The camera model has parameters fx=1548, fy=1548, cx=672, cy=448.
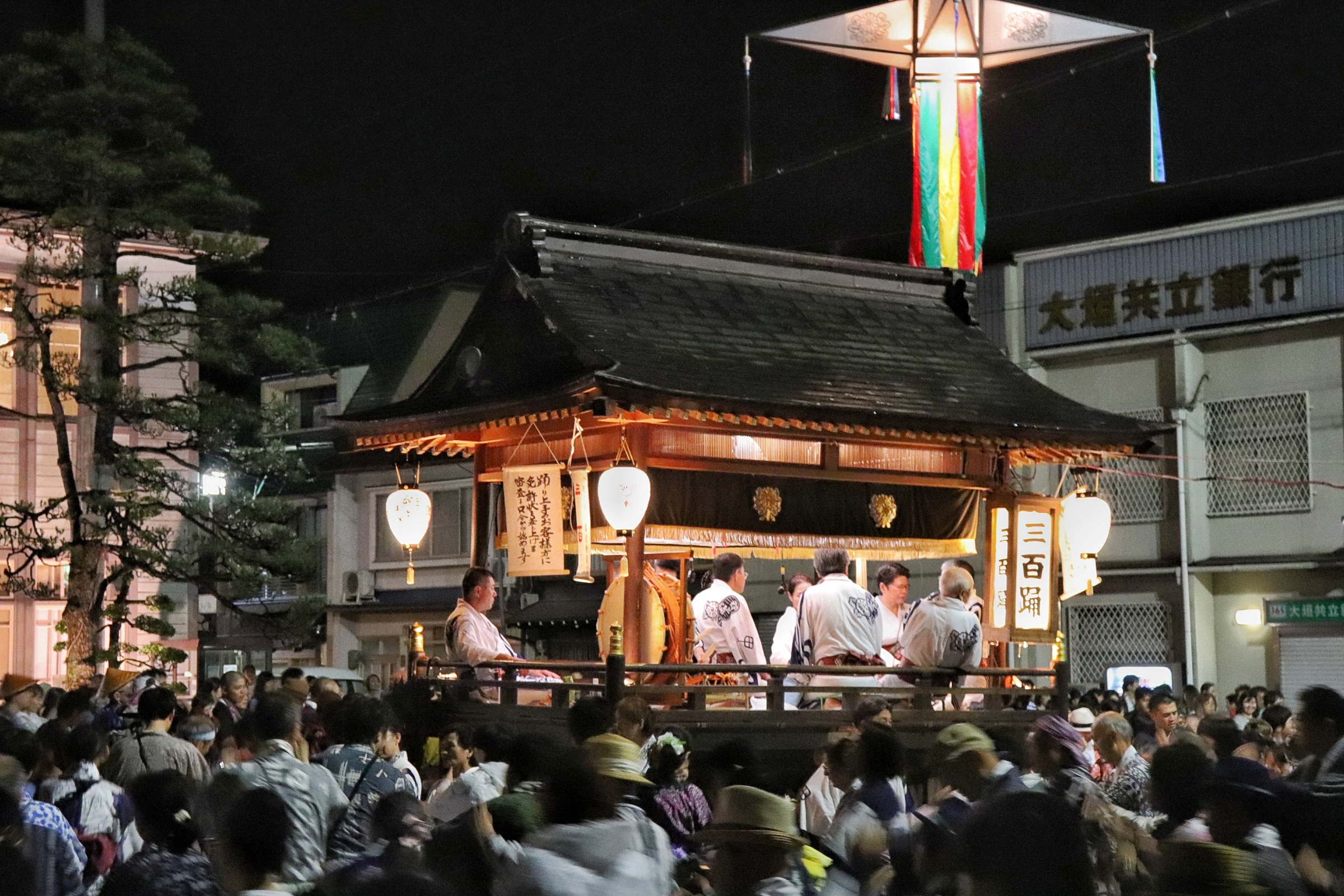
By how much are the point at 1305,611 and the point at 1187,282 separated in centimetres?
607

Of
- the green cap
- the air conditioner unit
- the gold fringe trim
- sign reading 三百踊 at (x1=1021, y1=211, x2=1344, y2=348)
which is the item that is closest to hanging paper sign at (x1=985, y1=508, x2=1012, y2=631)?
the gold fringe trim

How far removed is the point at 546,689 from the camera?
13539mm

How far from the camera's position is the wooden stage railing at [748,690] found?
1237 cm

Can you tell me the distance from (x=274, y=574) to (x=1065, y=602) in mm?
14902

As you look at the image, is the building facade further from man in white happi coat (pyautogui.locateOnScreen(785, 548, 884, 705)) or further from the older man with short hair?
the older man with short hair

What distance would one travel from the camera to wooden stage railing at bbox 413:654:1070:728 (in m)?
12.4

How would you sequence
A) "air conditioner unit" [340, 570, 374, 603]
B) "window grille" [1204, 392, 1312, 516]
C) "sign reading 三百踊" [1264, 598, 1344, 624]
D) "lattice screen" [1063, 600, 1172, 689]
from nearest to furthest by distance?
"sign reading 三百踊" [1264, 598, 1344, 624] → "window grille" [1204, 392, 1312, 516] → "lattice screen" [1063, 600, 1172, 689] → "air conditioner unit" [340, 570, 374, 603]

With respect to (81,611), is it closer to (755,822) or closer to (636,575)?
(636,575)

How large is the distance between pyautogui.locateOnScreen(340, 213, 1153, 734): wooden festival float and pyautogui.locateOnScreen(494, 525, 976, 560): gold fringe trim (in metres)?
0.04

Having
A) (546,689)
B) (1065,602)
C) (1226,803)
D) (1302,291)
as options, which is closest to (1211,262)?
(1302,291)

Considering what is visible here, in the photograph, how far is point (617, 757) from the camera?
626cm

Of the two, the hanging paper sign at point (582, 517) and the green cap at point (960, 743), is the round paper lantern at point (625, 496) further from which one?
the green cap at point (960, 743)

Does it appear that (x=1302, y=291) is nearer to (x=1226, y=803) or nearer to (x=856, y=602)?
(x=856, y=602)

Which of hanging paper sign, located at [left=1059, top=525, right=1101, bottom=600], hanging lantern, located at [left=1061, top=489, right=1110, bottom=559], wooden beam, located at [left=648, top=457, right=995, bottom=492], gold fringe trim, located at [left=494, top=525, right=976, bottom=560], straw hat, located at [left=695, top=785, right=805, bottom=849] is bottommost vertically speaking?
straw hat, located at [left=695, top=785, right=805, bottom=849]
